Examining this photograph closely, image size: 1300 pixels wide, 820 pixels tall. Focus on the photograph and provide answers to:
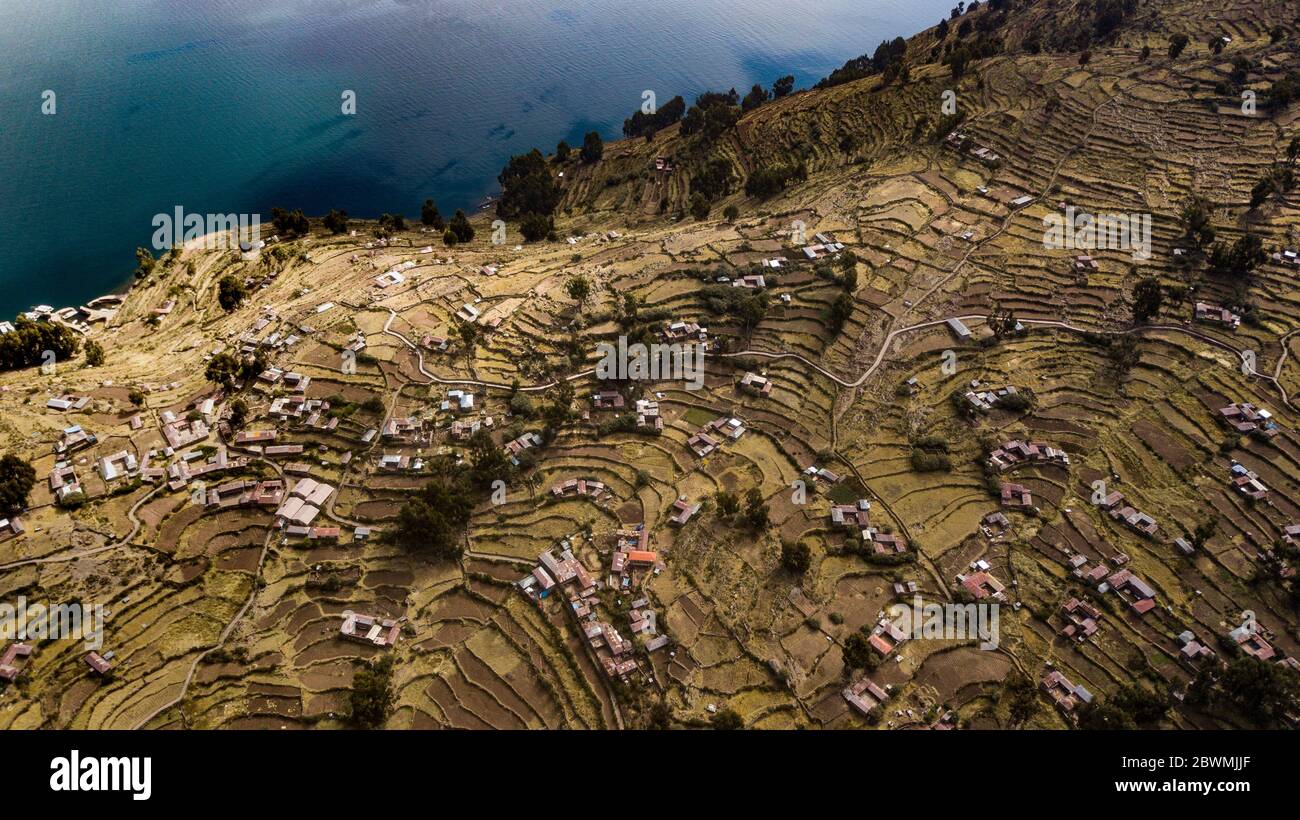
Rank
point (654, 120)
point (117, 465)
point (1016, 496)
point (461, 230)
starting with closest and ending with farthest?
point (117, 465) < point (1016, 496) < point (461, 230) < point (654, 120)

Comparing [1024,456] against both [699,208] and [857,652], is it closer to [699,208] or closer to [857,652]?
[857,652]

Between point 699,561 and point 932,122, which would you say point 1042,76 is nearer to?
point 932,122

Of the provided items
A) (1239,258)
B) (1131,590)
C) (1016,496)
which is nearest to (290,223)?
(1016,496)

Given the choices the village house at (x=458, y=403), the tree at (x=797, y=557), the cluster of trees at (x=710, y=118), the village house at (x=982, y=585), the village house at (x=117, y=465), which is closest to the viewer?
the village house at (x=982, y=585)

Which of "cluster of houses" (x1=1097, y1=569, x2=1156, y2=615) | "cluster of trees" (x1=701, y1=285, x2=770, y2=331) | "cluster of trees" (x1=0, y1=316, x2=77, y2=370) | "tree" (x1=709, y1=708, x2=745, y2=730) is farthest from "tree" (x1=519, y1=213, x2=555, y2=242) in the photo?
"cluster of houses" (x1=1097, y1=569, x2=1156, y2=615)

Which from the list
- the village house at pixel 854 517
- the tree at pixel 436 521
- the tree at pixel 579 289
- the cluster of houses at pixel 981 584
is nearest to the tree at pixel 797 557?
the village house at pixel 854 517

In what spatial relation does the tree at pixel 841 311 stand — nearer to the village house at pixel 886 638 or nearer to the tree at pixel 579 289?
the tree at pixel 579 289
